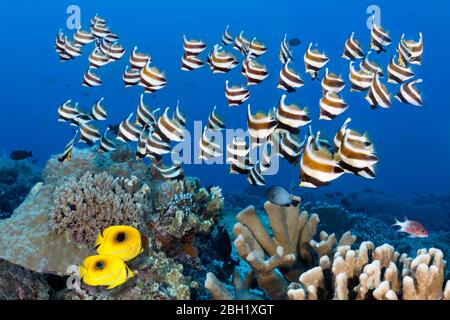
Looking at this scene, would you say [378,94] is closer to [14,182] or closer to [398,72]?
[398,72]

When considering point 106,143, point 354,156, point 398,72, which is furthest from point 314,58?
point 106,143

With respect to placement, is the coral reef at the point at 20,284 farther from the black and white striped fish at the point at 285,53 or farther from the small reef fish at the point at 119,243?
the black and white striped fish at the point at 285,53

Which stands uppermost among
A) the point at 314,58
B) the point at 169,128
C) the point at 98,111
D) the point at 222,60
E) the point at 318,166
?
the point at 222,60

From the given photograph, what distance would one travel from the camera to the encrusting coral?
3709 mm

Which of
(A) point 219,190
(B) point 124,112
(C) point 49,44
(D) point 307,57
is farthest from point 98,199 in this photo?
(C) point 49,44

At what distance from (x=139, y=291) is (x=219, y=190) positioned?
2.32 metres

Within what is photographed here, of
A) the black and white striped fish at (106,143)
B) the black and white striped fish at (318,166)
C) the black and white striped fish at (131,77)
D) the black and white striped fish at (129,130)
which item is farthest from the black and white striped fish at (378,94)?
the black and white striped fish at (106,143)

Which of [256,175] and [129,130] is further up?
[129,130]

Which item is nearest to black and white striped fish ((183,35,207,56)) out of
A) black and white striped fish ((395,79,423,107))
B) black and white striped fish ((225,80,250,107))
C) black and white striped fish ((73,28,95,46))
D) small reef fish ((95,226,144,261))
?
black and white striped fish ((225,80,250,107))

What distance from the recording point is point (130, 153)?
23.2 ft

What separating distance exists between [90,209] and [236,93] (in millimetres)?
2634

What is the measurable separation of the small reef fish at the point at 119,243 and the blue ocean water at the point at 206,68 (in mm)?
86496

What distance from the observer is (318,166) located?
3.33 m

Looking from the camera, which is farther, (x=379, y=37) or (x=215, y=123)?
(x=379, y=37)
